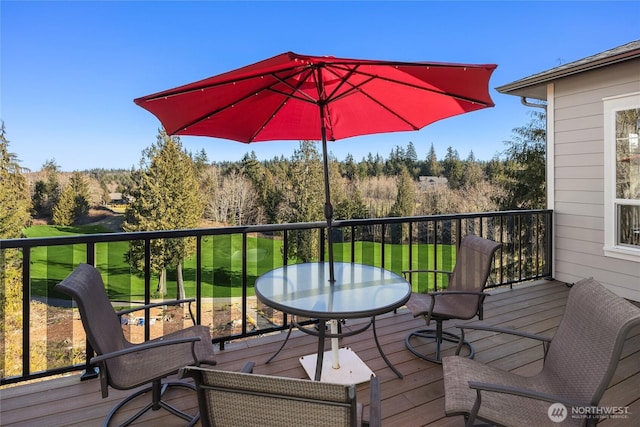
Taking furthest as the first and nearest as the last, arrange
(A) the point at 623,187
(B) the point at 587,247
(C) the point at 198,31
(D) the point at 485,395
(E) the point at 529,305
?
(C) the point at 198,31, (B) the point at 587,247, (A) the point at 623,187, (E) the point at 529,305, (D) the point at 485,395

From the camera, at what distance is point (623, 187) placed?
4.36 m

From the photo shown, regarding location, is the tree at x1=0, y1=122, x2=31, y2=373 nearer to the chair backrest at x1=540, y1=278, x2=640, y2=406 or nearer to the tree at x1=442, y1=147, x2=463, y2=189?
the chair backrest at x1=540, y1=278, x2=640, y2=406

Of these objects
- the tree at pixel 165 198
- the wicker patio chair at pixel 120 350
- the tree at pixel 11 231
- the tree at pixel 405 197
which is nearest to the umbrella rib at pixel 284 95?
the wicker patio chair at pixel 120 350

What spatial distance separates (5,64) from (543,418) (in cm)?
3389

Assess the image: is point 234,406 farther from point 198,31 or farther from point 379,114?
point 198,31

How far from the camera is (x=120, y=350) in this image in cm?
173

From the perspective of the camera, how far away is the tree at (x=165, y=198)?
22953 mm

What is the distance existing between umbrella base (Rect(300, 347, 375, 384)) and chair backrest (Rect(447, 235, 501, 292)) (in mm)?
1122


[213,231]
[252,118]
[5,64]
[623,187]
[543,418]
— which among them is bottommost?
[543,418]

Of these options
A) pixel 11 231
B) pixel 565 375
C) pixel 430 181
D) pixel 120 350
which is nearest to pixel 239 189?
pixel 11 231

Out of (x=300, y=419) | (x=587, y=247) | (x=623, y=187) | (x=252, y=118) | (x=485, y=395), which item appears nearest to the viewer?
(x=300, y=419)

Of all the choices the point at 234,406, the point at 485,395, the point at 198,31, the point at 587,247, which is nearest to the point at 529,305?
the point at 587,247

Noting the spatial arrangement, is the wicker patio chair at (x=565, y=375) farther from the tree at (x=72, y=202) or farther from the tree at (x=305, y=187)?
the tree at (x=72, y=202)

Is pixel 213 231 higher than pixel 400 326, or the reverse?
pixel 213 231
